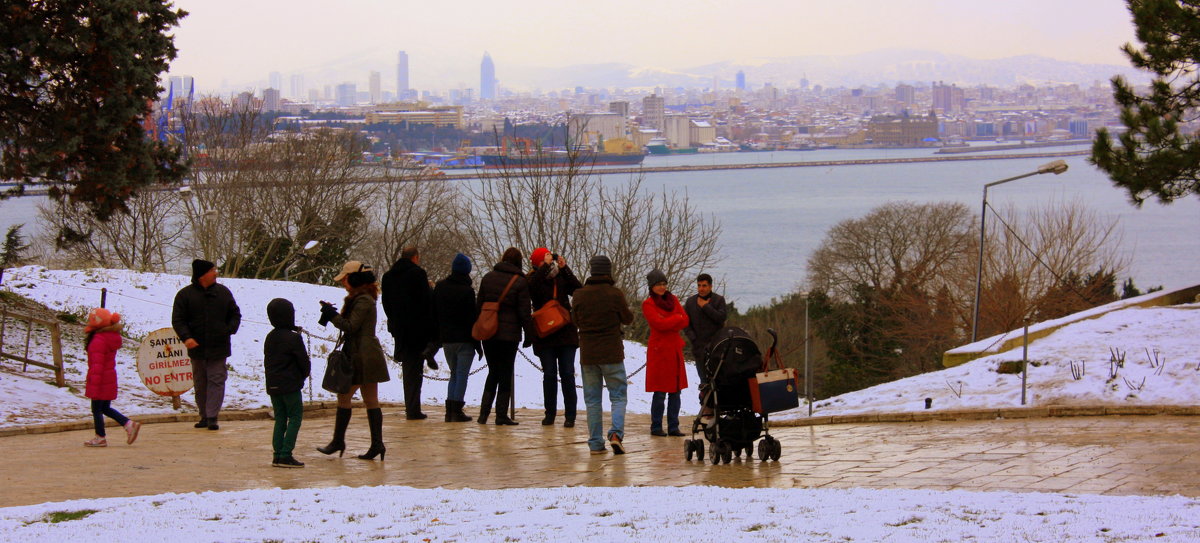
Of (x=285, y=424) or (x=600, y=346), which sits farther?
(x=600, y=346)

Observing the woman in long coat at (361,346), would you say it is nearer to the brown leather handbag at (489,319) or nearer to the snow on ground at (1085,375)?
the brown leather handbag at (489,319)

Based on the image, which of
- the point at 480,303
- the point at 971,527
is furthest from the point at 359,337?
the point at 971,527

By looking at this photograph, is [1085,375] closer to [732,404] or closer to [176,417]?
[732,404]

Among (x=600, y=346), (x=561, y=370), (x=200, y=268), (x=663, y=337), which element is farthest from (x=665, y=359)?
(x=200, y=268)

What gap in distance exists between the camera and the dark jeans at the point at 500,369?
38.6ft

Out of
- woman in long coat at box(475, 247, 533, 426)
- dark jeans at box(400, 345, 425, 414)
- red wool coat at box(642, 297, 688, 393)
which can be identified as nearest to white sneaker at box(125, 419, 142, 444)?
dark jeans at box(400, 345, 425, 414)

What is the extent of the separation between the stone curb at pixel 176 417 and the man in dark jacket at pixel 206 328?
35.3 inches

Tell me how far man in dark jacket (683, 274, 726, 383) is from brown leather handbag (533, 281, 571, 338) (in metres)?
1.19

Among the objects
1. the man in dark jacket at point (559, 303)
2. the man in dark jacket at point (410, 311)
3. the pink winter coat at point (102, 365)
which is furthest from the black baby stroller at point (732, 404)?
the pink winter coat at point (102, 365)

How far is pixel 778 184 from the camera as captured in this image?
198 m

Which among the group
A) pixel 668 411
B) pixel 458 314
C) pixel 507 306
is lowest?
pixel 668 411

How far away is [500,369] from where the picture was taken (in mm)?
11891

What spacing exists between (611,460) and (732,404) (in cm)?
105

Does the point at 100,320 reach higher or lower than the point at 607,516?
higher
